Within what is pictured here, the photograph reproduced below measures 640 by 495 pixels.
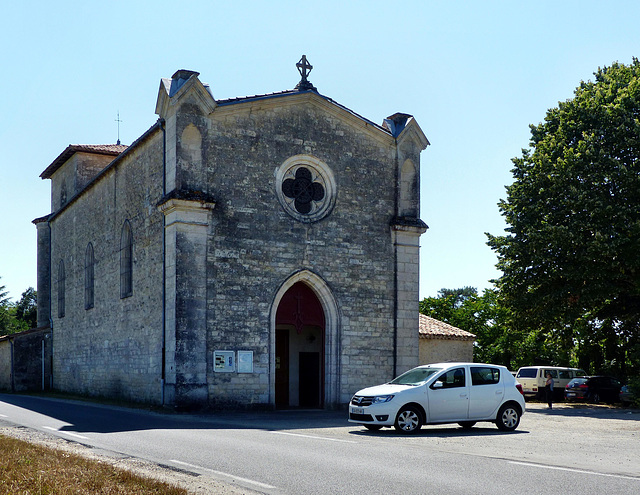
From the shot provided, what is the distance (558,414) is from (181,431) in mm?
14229

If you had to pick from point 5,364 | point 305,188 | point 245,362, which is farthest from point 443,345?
point 5,364

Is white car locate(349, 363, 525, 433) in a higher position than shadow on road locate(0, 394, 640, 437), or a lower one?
higher

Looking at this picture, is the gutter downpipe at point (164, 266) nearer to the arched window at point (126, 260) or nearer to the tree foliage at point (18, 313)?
the arched window at point (126, 260)

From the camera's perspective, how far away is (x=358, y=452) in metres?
11.2

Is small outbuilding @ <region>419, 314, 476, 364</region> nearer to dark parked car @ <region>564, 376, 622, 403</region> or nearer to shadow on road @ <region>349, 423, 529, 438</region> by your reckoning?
dark parked car @ <region>564, 376, 622, 403</region>

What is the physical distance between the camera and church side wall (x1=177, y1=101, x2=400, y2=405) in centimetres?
2145

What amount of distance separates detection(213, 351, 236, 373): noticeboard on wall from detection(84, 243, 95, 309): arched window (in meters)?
10.8

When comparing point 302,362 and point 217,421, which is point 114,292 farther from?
point 217,421

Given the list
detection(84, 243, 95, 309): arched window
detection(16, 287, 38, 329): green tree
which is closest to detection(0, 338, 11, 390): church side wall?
detection(84, 243, 95, 309): arched window

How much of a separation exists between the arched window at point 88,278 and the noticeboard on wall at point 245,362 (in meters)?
10.8

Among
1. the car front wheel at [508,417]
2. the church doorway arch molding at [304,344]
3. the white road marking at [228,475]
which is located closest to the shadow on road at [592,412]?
the church doorway arch molding at [304,344]

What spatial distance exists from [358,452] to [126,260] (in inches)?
654

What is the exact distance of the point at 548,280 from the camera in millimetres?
28875

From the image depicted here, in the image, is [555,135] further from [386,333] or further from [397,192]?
[386,333]
